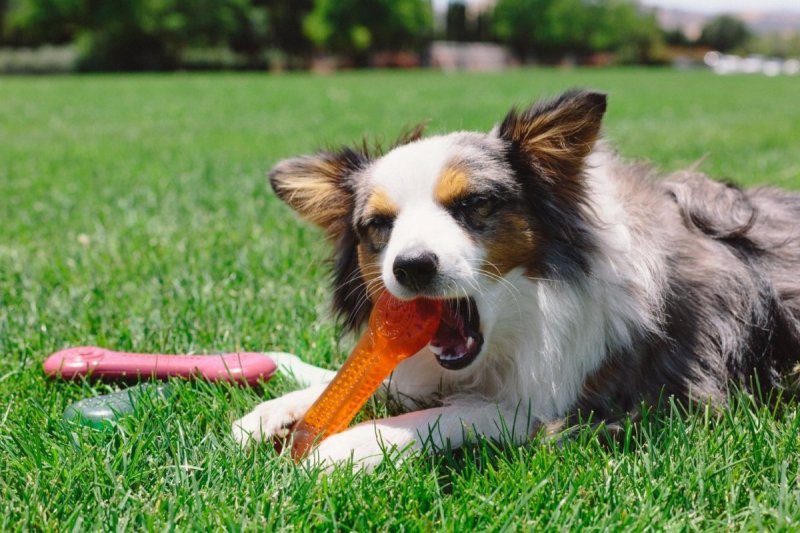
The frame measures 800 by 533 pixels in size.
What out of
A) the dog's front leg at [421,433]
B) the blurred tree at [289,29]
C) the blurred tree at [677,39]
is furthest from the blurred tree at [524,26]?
the dog's front leg at [421,433]

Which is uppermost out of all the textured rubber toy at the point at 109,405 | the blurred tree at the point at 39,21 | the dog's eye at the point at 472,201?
the blurred tree at the point at 39,21

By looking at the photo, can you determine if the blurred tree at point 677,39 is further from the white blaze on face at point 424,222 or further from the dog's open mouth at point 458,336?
the dog's open mouth at point 458,336

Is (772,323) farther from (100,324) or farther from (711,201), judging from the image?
(100,324)

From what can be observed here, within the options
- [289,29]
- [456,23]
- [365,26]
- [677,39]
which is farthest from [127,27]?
[677,39]

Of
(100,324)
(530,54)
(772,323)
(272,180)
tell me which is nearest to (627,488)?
(772,323)

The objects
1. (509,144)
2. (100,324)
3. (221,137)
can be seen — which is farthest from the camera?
(221,137)

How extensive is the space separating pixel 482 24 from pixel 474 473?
4376 inches

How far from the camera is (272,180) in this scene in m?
3.45

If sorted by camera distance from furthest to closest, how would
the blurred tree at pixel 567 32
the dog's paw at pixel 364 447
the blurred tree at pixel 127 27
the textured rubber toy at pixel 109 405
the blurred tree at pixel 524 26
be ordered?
1. the blurred tree at pixel 524 26
2. the blurred tree at pixel 567 32
3. the blurred tree at pixel 127 27
4. the textured rubber toy at pixel 109 405
5. the dog's paw at pixel 364 447

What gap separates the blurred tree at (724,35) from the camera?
12488 centimetres

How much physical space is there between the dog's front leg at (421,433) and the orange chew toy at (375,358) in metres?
0.09

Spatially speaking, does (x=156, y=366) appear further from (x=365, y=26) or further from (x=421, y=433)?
(x=365, y=26)

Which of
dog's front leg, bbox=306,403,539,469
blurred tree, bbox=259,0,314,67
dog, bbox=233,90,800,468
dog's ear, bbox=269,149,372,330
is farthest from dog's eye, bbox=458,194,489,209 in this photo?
blurred tree, bbox=259,0,314,67

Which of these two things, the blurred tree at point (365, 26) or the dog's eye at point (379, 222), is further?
the blurred tree at point (365, 26)
